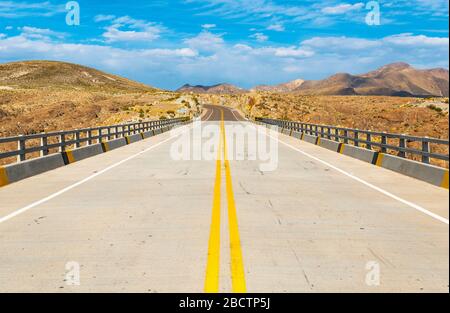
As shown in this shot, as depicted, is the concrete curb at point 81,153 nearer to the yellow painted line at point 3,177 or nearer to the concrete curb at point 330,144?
the yellow painted line at point 3,177

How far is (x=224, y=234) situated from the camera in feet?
26.4

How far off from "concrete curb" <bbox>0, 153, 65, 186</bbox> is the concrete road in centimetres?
59

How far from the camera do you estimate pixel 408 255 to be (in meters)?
6.82

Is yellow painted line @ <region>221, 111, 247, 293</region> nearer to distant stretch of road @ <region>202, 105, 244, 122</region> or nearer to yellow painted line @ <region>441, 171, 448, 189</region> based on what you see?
yellow painted line @ <region>441, 171, 448, 189</region>

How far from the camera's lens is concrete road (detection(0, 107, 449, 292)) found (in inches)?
229

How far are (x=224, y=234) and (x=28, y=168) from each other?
32.7 feet

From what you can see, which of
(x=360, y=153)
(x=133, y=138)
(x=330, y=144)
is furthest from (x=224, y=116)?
(x=360, y=153)

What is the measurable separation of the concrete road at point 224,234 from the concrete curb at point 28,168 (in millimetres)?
588

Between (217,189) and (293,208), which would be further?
(217,189)

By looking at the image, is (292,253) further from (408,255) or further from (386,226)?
(386,226)

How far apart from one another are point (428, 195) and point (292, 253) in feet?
20.7

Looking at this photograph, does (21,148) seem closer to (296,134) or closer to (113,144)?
(113,144)

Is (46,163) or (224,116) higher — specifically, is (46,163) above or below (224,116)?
above
